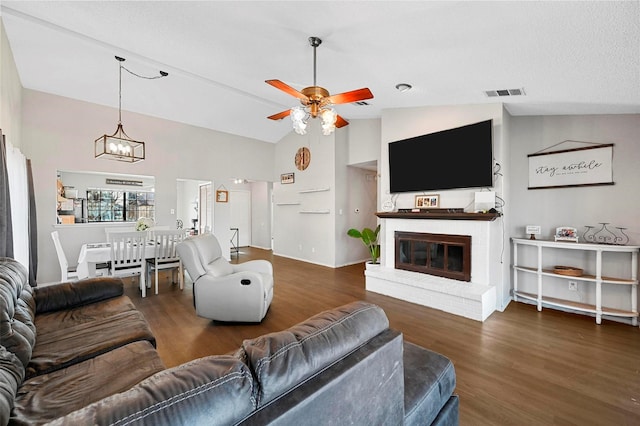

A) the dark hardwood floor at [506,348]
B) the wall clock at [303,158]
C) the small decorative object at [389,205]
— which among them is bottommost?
the dark hardwood floor at [506,348]

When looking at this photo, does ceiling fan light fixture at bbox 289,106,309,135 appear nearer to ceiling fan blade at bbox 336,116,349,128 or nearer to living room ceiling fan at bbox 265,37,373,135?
living room ceiling fan at bbox 265,37,373,135

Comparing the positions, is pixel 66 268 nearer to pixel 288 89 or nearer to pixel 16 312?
pixel 16 312

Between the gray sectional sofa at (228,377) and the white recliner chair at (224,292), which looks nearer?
the gray sectional sofa at (228,377)

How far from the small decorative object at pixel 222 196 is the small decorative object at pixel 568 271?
648cm

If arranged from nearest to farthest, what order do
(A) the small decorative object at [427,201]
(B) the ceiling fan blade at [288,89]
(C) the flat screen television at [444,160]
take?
1. (B) the ceiling fan blade at [288,89]
2. (C) the flat screen television at [444,160]
3. (A) the small decorative object at [427,201]

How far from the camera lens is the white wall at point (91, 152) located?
463 cm

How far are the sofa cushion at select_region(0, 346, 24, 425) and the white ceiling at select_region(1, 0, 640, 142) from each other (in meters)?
2.73

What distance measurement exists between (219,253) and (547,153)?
4588mm

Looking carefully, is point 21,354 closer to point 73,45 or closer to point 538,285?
point 73,45

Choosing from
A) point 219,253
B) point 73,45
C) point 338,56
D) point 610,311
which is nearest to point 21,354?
point 219,253

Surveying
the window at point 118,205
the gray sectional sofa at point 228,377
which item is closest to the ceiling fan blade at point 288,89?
the gray sectional sofa at point 228,377

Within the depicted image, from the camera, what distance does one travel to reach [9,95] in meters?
3.46

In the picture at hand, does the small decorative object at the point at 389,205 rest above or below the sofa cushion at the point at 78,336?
above

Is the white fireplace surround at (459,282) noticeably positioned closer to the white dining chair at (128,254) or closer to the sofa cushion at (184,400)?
the sofa cushion at (184,400)
